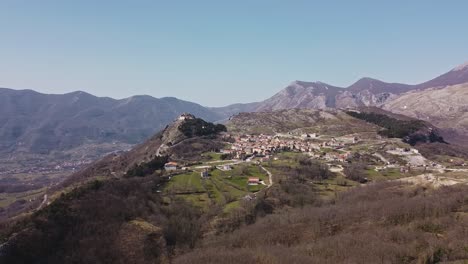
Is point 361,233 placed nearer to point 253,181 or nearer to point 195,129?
point 253,181

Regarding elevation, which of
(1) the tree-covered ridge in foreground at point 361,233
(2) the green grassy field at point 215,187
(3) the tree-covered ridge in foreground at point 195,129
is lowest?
(1) the tree-covered ridge in foreground at point 361,233

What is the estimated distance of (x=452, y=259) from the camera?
187 feet

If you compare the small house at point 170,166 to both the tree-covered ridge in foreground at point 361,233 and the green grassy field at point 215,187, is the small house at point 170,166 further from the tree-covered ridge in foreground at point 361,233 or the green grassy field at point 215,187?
the tree-covered ridge in foreground at point 361,233

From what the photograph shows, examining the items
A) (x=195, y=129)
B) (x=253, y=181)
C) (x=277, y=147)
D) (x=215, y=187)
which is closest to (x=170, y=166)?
(x=215, y=187)

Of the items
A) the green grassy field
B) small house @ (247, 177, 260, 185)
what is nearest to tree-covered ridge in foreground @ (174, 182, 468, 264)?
the green grassy field

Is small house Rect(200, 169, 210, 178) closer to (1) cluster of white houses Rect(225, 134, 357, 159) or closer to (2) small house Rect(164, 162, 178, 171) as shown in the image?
(2) small house Rect(164, 162, 178, 171)

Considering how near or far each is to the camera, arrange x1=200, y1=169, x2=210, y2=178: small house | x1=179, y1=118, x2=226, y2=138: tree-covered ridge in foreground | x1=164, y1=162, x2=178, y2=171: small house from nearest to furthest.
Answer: x1=200, y1=169, x2=210, y2=178: small house
x1=164, y1=162, x2=178, y2=171: small house
x1=179, y1=118, x2=226, y2=138: tree-covered ridge in foreground

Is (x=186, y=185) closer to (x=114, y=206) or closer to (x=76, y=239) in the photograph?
(x=114, y=206)

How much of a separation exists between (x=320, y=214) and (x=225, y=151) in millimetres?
80676

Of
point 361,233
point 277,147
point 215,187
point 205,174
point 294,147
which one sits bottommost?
point 361,233

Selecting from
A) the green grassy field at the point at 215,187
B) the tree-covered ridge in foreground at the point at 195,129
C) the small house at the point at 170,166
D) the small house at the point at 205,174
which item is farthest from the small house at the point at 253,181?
the tree-covered ridge in foreground at the point at 195,129

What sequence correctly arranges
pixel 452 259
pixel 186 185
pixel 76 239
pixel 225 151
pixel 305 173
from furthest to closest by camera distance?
pixel 225 151 < pixel 305 173 < pixel 186 185 < pixel 76 239 < pixel 452 259

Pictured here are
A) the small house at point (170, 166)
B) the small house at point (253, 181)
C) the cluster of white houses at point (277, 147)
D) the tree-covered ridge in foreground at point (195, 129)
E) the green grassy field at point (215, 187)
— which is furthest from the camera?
the tree-covered ridge in foreground at point (195, 129)

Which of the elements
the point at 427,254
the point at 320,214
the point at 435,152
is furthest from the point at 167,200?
the point at 435,152
